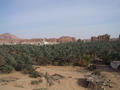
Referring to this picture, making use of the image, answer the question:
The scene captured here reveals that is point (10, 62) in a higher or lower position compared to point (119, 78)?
higher

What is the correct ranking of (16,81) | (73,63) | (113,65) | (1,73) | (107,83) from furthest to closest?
(73,63), (113,65), (1,73), (16,81), (107,83)

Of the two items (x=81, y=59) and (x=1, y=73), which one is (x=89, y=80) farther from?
(x=1, y=73)

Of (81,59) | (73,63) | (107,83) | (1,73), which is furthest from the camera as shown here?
(73,63)

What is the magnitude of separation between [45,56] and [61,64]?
218cm

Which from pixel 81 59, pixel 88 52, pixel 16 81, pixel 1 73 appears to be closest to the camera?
pixel 16 81

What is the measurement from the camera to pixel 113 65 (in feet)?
37.8

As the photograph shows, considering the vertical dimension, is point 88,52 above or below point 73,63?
above

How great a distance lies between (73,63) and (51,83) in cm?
682

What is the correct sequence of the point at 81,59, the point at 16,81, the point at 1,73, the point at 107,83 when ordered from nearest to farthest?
the point at 107,83, the point at 16,81, the point at 1,73, the point at 81,59

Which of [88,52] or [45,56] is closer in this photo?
[45,56]

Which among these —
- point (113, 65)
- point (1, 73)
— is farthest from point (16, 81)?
point (113, 65)

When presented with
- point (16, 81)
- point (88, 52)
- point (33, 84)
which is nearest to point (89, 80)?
point (33, 84)

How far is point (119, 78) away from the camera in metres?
8.70

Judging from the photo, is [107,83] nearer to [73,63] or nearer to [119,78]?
[119,78]
